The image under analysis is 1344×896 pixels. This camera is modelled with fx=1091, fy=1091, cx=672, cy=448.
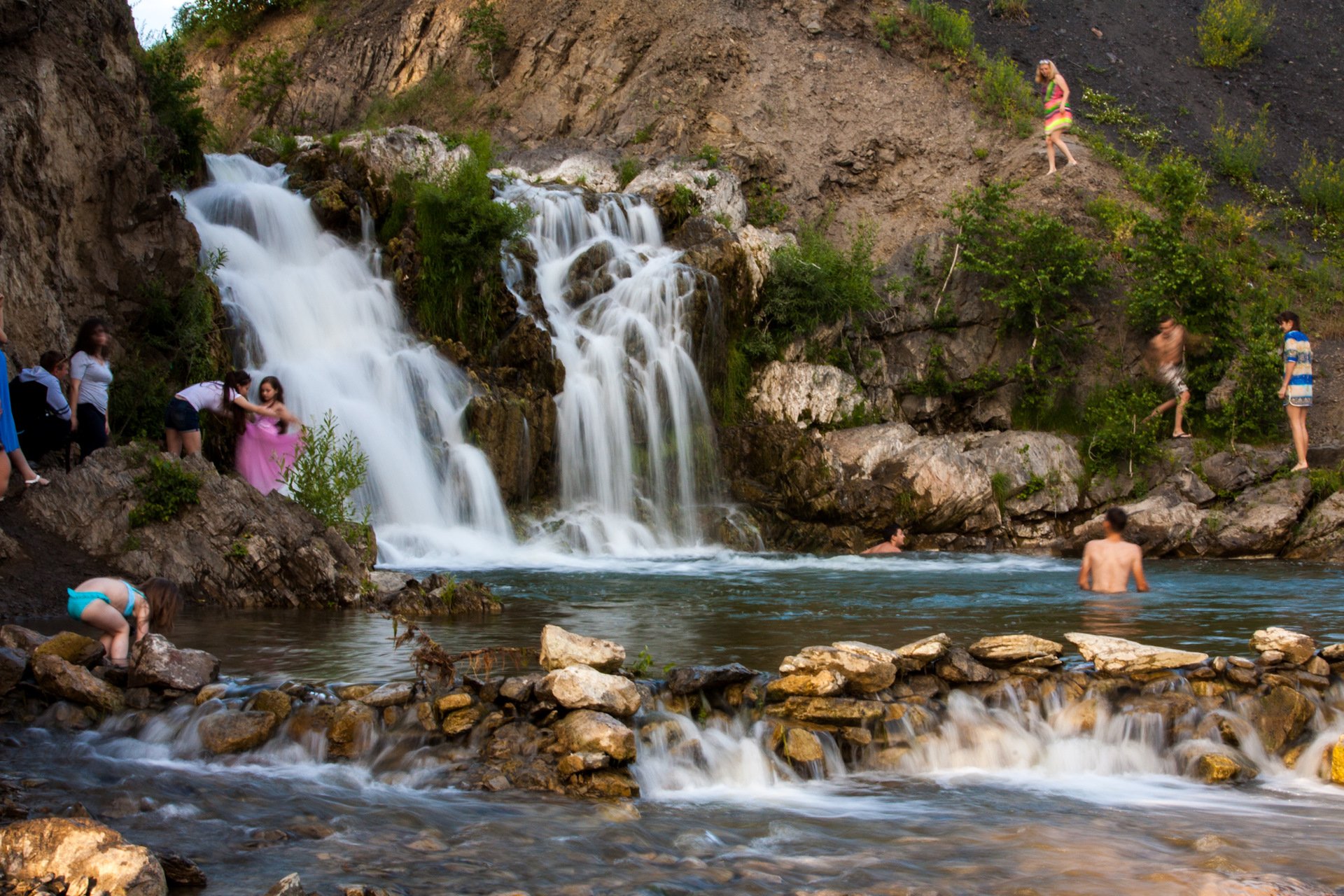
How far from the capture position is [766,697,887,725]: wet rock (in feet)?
21.4

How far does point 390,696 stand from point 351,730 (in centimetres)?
31

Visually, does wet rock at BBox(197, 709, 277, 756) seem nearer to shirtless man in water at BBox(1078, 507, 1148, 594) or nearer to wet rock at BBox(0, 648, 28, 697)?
wet rock at BBox(0, 648, 28, 697)

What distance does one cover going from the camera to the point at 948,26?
1050 inches

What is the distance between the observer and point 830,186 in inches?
939

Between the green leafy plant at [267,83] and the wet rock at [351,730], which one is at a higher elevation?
the green leafy plant at [267,83]

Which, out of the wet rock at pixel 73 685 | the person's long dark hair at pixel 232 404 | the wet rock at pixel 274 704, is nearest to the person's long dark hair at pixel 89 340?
the person's long dark hair at pixel 232 404

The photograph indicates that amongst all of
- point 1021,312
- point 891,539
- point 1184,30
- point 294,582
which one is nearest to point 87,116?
point 294,582

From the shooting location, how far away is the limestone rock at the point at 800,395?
1852cm

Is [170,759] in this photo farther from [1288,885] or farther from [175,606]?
[1288,885]

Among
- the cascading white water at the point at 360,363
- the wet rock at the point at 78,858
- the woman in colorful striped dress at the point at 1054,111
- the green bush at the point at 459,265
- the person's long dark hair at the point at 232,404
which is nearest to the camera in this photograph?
the wet rock at the point at 78,858

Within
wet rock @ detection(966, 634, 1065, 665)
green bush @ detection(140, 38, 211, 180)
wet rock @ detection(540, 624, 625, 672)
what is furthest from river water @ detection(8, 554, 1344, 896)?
green bush @ detection(140, 38, 211, 180)

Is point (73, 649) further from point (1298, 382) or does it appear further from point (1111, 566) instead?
point (1298, 382)

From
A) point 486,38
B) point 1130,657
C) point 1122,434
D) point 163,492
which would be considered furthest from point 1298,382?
point 486,38

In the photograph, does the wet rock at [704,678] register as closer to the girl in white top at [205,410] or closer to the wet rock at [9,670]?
the wet rock at [9,670]
